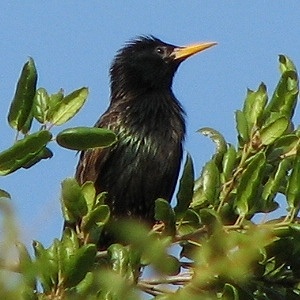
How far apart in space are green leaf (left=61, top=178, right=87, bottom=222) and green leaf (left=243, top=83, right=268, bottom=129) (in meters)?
0.61

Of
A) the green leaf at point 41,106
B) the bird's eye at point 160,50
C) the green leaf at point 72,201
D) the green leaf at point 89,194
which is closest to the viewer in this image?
the green leaf at point 41,106

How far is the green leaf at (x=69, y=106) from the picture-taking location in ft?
8.13

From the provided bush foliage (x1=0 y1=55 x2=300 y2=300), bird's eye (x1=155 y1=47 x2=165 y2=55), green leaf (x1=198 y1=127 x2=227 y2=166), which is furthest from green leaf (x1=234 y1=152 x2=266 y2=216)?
bird's eye (x1=155 y1=47 x2=165 y2=55)

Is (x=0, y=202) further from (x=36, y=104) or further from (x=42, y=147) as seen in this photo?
(x=36, y=104)

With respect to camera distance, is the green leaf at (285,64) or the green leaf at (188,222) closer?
the green leaf at (188,222)

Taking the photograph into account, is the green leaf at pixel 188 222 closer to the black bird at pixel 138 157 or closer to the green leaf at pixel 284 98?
the green leaf at pixel 284 98

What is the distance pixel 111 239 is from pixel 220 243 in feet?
3.82

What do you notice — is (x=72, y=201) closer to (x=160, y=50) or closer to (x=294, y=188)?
(x=294, y=188)

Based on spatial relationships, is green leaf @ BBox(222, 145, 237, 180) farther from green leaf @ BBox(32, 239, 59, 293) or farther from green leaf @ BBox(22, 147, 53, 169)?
green leaf @ BBox(32, 239, 59, 293)

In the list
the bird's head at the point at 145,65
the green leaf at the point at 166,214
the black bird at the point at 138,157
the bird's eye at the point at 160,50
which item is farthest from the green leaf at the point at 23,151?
the bird's eye at the point at 160,50

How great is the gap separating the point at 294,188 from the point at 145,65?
8.41 feet

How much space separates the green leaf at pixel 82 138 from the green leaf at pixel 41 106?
26cm

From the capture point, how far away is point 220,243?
2.04 metres

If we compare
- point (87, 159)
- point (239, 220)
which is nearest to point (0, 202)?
point (239, 220)
